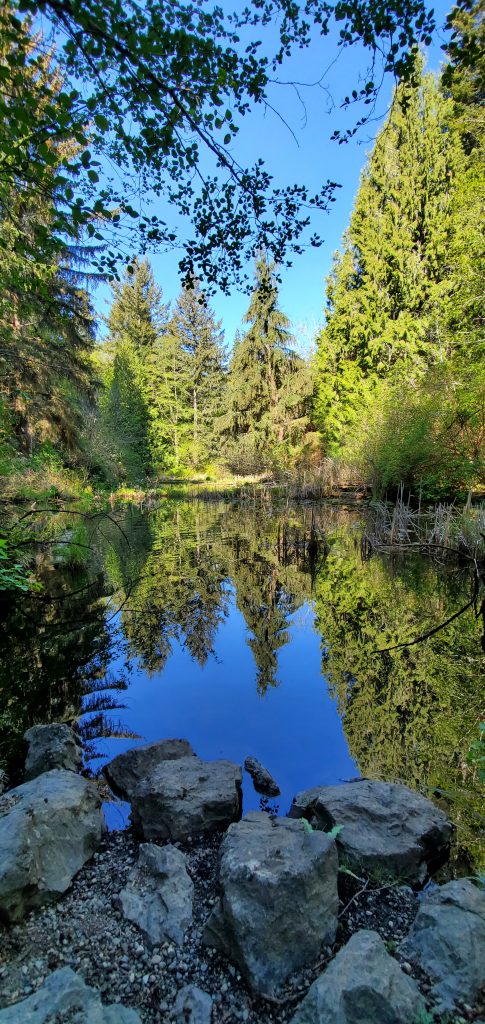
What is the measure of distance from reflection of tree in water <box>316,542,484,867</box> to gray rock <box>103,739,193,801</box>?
5.29ft

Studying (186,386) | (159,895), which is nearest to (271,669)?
(159,895)

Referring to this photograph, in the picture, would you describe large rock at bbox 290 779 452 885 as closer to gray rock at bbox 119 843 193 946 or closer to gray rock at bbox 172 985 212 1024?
gray rock at bbox 119 843 193 946

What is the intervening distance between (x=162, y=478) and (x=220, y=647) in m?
36.0

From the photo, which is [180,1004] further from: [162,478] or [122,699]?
[162,478]

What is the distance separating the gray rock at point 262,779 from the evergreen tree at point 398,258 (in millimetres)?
20999

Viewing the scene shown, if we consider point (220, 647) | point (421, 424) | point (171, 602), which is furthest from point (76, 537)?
point (421, 424)

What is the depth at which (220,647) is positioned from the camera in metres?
6.23

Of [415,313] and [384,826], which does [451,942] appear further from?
[415,313]

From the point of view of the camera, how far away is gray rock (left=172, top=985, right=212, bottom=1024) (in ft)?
5.45

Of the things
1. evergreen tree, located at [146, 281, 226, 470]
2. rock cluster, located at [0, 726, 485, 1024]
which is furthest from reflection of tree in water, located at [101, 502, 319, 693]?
evergreen tree, located at [146, 281, 226, 470]

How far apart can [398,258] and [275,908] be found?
1115 inches

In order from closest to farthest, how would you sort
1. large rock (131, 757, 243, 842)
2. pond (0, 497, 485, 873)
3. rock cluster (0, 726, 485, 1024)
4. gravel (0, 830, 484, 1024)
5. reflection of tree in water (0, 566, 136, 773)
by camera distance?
rock cluster (0, 726, 485, 1024) → gravel (0, 830, 484, 1024) → large rock (131, 757, 243, 842) → pond (0, 497, 485, 873) → reflection of tree in water (0, 566, 136, 773)

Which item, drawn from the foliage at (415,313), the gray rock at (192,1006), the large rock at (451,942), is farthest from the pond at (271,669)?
the foliage at (415,313)

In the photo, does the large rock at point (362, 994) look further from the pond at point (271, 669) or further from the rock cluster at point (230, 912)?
the pond at point (271, 669)
